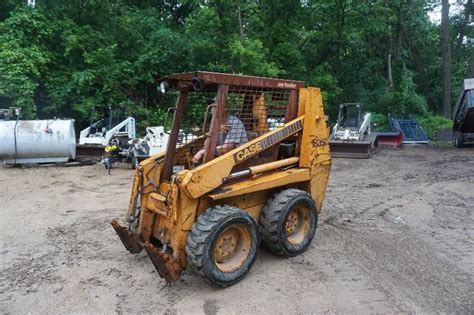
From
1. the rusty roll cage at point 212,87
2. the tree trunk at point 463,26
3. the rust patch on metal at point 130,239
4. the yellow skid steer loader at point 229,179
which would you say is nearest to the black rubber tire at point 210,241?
the yellow skid steer loader at point 229,179

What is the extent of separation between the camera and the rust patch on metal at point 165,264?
3.83 m

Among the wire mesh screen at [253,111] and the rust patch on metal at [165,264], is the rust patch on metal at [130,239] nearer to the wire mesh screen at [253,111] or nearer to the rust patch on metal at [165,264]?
the rust patch on metal at [165,264]

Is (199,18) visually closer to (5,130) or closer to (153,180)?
(5,130)

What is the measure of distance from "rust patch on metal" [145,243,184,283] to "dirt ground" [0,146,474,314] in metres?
0.22

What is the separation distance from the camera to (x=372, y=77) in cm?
2314

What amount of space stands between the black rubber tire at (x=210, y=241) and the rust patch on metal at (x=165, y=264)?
14cm

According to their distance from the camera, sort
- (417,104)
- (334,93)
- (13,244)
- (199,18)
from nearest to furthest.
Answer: (13,244) → (199,18) → (334,93) → (417,104)

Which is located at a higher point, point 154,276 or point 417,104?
point 417,104

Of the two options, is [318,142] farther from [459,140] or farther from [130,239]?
[459,140]

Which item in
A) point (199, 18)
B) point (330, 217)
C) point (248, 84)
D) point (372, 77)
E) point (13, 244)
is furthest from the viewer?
point (372, 77)

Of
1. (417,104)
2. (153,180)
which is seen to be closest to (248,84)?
(153,180)

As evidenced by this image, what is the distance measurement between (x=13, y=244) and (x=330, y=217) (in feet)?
14.4

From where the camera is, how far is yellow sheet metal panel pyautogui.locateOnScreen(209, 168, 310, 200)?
4.18m

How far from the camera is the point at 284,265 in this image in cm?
459
